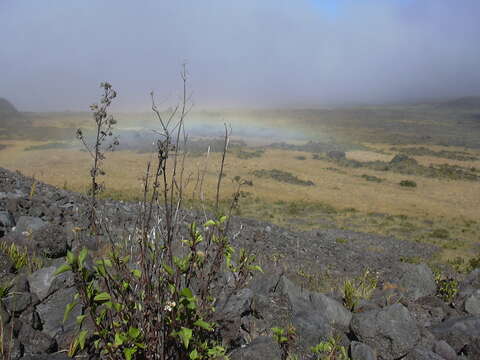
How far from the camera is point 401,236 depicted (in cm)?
1476

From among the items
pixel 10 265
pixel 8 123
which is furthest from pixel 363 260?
pixel 8 123

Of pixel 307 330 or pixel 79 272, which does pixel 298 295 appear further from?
pixel 79 272

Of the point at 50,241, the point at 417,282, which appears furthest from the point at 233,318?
the point at 417,282

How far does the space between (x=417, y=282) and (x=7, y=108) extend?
290 feet

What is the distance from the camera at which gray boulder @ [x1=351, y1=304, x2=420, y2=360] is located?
3.62 meters

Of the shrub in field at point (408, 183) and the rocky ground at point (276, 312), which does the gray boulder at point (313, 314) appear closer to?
the rocky ground at point (276, 312)

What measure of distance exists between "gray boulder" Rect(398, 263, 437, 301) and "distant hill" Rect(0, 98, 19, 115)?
83.4 metres

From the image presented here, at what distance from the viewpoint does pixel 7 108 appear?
255 ft

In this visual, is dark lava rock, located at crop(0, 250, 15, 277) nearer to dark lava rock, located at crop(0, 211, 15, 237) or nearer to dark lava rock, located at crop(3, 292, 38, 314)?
dark lava rock, located at crop(3, 292, 38, 314)

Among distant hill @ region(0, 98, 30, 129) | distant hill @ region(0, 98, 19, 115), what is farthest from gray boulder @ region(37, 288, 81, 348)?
distant hill @ region(0, 98, 19, 115)

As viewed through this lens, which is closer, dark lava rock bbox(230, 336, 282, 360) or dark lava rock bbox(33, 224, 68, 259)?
dark lava rock bbox(230, 336, 282, 360)

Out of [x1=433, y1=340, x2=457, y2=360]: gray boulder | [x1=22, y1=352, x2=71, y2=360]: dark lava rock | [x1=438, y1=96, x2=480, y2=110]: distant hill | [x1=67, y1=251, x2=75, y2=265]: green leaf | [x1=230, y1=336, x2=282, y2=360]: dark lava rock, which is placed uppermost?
[x1=438, y1=96, x2=480, y2=110]: distant hill

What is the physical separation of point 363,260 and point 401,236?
19.0ft

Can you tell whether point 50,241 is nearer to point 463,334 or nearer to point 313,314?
point 313,314
